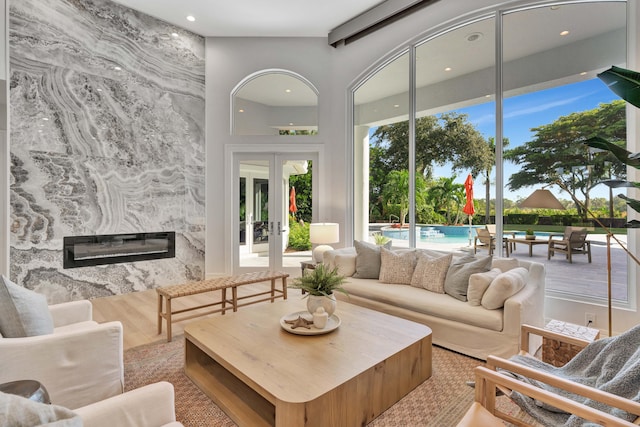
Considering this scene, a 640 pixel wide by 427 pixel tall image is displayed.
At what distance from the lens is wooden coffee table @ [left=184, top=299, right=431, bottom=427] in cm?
173

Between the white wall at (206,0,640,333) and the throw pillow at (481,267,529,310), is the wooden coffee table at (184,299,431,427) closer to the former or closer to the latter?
the throw pillow at (481,267,529,310)

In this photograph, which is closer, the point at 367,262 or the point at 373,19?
the point at 367,262

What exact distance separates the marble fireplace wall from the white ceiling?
321 millimetres

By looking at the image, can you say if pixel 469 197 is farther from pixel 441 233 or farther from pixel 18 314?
pixel 18 314

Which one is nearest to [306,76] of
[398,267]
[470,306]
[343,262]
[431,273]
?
[343,262]

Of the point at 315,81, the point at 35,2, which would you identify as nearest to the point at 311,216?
the point at 315,81

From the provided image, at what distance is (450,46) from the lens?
14.6 feet

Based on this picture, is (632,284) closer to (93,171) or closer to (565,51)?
(565,51)

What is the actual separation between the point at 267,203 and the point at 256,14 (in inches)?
118

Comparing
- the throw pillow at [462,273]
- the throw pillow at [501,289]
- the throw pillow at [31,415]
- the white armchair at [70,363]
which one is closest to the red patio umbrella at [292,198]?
the throw pillow at [462,273]

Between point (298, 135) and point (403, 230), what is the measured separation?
2.46 m

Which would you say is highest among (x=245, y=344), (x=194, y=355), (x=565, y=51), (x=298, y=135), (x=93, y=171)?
(x=565, y=51)

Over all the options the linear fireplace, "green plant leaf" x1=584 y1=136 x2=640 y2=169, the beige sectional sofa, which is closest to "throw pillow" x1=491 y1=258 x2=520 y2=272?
the beige sectional sofa

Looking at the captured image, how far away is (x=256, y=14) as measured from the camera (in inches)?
198
